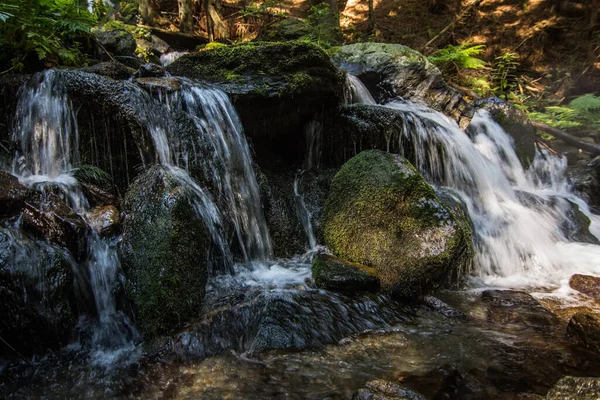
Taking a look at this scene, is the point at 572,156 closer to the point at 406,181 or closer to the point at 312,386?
the point at 406,181

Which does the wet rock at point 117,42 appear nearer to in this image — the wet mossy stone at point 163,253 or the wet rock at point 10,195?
the wet rock at point 10,195

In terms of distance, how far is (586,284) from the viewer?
15.5 ft

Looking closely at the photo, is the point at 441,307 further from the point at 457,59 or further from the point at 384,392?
the point at 457,59

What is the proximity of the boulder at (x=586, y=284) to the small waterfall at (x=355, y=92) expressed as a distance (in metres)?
5.25

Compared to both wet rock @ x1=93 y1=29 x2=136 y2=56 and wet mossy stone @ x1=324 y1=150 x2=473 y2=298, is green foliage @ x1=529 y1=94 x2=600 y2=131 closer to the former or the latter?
wet mossy stone @ x1=324 y1=150 x2=473 y2=298

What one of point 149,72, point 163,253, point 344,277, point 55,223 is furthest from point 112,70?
point 344,277

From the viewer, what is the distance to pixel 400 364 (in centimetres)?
289

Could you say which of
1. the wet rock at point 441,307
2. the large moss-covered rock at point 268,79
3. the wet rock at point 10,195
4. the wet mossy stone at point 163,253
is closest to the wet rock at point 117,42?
the large moss-covered rock at point 268,79

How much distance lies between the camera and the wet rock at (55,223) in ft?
11.4

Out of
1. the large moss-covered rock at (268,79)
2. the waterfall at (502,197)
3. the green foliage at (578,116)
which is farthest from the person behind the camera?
the green foliage at (578,116)

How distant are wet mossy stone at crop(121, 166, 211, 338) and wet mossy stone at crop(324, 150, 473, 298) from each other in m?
1.87

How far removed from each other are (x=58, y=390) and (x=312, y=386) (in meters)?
1.78

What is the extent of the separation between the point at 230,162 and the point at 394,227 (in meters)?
2.39

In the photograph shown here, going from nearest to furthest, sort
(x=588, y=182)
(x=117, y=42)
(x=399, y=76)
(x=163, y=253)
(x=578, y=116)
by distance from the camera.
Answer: (x=163, y=253), (x=117, y=42), (x=588, y=182), (x=399, y=76), (x=578, y=116)
